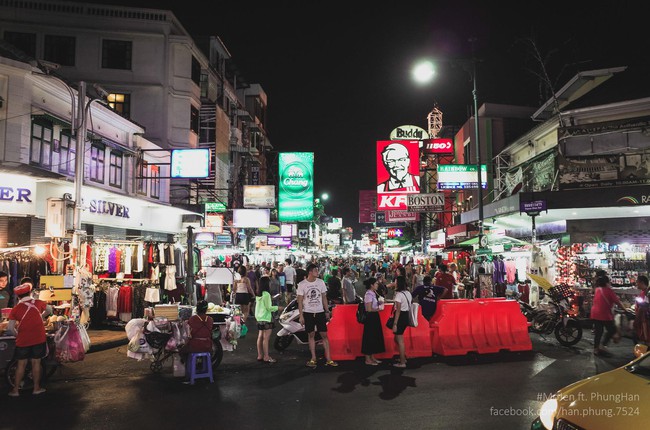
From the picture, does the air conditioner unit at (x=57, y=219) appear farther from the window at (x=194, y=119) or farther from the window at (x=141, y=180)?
the window at (x=194, y=119)

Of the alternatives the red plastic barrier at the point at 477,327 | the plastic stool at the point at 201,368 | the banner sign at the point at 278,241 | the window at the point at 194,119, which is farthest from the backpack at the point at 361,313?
the banner sign at the point at 278,241

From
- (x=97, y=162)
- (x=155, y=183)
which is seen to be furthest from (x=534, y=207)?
(x=155, y=183)

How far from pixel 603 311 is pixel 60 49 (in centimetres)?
2958

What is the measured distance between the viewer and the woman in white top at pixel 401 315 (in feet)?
32.1

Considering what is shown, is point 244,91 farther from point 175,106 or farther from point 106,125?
point 106,125

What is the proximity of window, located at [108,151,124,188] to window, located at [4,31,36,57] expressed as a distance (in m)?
10.7

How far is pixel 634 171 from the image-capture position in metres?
19.8

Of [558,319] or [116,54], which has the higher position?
[116,54]

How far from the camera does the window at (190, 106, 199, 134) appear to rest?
1189 inches

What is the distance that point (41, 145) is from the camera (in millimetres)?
16672

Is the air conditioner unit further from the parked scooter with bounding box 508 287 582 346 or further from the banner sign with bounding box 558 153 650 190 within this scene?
the banner sign with bounding box 558 153 650 190

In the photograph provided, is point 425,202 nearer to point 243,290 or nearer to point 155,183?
point 243,290

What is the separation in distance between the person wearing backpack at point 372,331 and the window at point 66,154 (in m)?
13.3

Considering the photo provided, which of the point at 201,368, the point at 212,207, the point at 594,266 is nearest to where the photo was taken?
the point at 201,368
